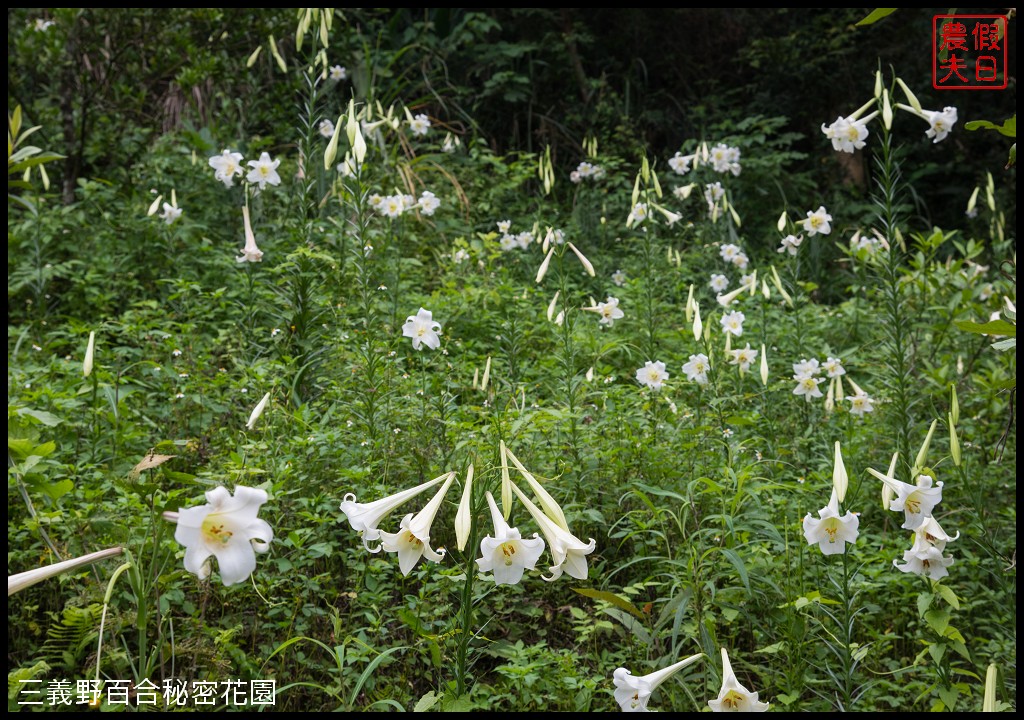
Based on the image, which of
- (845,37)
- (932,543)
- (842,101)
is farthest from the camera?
(842,101)

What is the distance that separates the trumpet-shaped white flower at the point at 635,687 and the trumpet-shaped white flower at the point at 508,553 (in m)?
0.35

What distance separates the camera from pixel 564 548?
1487 mm

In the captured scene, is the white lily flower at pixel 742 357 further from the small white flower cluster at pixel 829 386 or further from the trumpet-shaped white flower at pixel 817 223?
the trumpet-shaped white flower at pixel 817 223

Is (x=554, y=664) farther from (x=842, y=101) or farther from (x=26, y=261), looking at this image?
(x=842, y=101)

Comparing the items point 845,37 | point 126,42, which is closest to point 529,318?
point 126,42

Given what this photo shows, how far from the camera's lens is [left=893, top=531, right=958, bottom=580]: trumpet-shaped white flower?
1.93 meters

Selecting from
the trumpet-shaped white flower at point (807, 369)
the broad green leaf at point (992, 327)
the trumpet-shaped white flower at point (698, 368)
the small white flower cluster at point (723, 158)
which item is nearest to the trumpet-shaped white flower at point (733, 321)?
the trumpet-shaped white flower at point (807, 369)

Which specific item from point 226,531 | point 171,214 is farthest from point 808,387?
point 171,214

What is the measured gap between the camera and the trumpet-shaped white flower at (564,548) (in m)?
1.47

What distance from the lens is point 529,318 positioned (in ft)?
14.5

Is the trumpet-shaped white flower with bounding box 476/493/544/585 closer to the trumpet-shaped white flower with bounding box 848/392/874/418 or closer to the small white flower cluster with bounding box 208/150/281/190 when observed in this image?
the trumpet-shaped white flower with bounding box 848/392/874/418

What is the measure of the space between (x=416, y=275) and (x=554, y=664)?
3194 millimetres

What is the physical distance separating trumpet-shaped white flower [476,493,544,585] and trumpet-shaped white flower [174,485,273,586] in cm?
43

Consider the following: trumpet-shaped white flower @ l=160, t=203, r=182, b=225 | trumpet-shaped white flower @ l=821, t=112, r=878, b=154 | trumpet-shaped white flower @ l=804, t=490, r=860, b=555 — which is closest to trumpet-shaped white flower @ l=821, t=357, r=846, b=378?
trumpet-shaped white flower @ l=821, t=112, r=878, b=154
